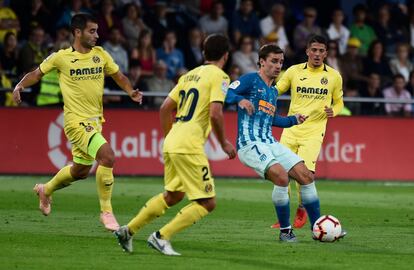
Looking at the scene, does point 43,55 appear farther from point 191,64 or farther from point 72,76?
point 72,76

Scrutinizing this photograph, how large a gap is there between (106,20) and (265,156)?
1167 centimetres

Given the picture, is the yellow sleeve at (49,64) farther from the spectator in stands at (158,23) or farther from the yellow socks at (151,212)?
the spectator in stands at (158,23)

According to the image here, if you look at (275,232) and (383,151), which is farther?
(383,151)

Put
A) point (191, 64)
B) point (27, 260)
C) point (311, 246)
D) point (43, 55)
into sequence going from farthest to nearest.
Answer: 1. point (191, 64)
2. point (43, 55)
3. point (311, 246)
4. point (27, 260)

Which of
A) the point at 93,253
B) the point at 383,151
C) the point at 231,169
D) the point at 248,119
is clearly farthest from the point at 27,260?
the point at 383,151

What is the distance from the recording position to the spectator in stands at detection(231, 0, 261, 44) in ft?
81.9

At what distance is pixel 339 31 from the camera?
2553cm

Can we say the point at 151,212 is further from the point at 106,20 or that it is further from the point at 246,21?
the point at 246,21

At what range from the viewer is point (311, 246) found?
12062 mm

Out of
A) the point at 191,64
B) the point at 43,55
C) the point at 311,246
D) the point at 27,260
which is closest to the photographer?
the point at 27,260

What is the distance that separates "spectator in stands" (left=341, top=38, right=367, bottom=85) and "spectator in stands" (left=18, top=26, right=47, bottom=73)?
6593 millimetres

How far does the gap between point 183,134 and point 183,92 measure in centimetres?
39

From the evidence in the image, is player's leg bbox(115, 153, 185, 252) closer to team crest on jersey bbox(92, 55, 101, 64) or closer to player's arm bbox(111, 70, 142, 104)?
player's arm bbox(111, 70, 142, 104)

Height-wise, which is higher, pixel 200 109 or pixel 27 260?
pixel 200 109
